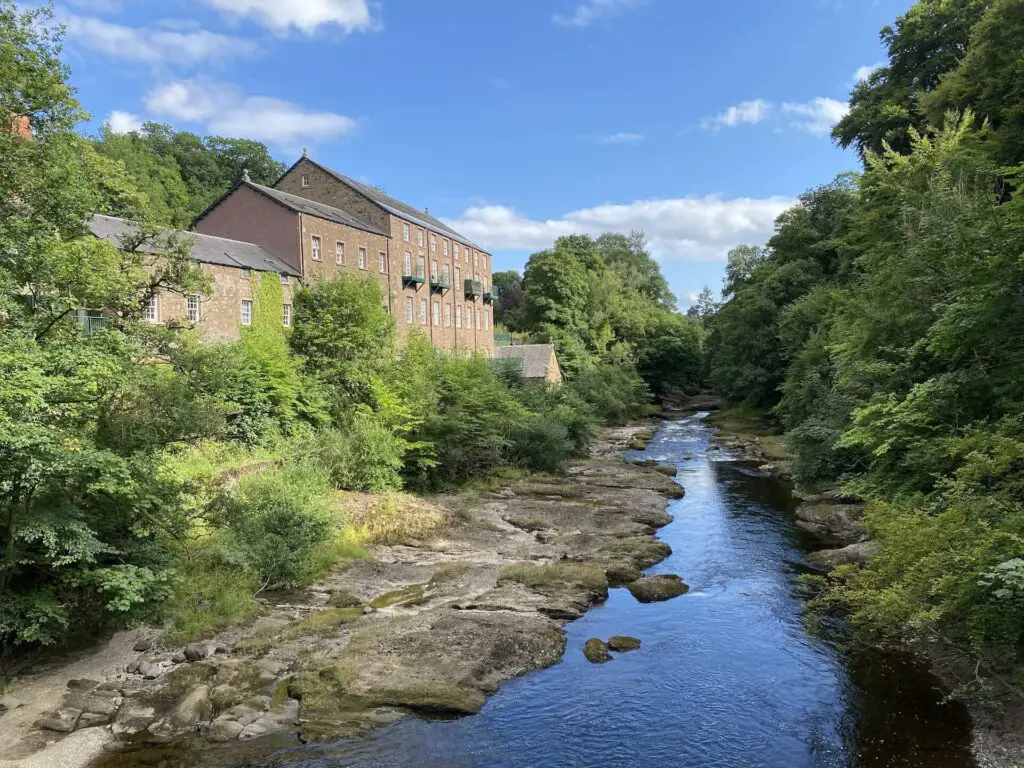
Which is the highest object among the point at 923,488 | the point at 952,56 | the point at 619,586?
the point at 952,56

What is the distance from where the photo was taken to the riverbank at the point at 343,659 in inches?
401

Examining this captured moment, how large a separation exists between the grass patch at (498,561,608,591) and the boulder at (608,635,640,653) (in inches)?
114

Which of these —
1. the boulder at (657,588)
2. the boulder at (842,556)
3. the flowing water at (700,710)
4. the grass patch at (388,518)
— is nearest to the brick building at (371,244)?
the grass patch at (388,518)

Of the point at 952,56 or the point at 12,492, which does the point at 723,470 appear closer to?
the point at 952,56

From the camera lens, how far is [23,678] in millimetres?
11297

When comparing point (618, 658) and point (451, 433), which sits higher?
point (451, 433)

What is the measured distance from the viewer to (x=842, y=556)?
17.1 m

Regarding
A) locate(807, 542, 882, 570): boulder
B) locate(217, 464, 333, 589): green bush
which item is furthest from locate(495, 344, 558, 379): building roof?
locate(217, 464, 333, 589): green bush

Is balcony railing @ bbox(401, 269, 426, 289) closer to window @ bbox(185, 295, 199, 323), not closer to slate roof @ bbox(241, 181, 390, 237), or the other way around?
slate roof @ bbox(241, 181, 390, 237)

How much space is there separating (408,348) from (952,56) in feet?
95.4

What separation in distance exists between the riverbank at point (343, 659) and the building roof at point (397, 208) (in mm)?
29362

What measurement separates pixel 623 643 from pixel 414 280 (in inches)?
1386

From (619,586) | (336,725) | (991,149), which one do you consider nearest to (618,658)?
(619,586)

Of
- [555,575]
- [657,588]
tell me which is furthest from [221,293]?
[657,588]
